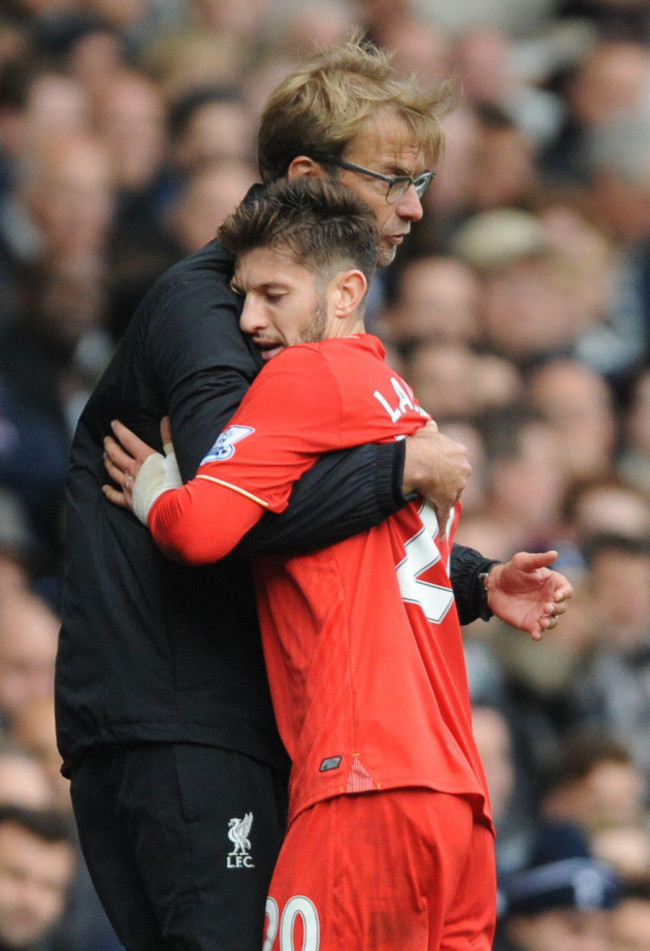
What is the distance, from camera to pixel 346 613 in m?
3.11

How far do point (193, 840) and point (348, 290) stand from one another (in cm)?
98

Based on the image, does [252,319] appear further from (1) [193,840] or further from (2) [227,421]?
(1) [193,840]

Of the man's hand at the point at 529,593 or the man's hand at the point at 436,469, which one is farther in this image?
the man's hand at the point at 529,593

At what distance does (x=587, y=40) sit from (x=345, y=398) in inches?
263

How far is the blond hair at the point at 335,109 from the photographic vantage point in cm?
346

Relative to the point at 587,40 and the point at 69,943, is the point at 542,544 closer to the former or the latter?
the point at 69,943

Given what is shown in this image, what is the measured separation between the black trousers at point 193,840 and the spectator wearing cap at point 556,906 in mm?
2329

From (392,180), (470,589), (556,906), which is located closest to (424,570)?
(470,589)

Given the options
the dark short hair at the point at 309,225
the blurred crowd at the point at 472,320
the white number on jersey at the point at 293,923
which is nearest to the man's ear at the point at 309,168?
the dark short hair at the point at 309,225

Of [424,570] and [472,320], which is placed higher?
[472,320]

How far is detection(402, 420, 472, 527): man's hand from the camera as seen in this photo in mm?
3197

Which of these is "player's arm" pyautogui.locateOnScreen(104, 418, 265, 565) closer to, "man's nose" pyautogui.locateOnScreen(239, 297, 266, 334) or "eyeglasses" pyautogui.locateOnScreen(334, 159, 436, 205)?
"man's nose" pyautogui.locateOnScreen(239, 297, 266, 334)

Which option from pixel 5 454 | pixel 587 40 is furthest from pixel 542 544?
pixel 587 40

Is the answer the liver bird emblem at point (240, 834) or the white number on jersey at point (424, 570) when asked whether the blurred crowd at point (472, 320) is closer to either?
the liver bird emblem at point (240, 834)
